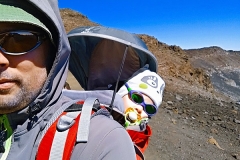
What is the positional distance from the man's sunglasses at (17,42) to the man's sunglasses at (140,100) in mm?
1344

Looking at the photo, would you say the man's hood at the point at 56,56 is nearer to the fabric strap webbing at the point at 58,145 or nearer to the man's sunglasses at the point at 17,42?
the man's sunglasses at the point at 17,42

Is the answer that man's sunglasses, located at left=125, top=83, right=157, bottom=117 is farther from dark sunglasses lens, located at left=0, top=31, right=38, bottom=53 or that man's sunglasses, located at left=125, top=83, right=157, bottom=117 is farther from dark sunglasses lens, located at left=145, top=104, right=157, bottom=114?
dark sunglasses lens, located at left=0, top=31, right=38, bottom=53

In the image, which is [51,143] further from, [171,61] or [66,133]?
[171,61]

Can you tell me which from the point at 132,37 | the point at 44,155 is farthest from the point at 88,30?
the point at 44,155

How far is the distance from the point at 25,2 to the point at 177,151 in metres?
6.50

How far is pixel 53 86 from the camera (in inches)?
57.9

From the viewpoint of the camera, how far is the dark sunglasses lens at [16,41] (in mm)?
1311

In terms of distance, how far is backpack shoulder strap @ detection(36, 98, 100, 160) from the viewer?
113 cm

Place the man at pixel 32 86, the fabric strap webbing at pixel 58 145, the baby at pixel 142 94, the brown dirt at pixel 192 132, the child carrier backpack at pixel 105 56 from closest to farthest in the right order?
the fabric strap webbing at pixel 58 145
the man at pixel 32 86
the child carrier backpack at pixel 105 56
the baby at pixel 142 94
the brown dirt at pixel 192 132

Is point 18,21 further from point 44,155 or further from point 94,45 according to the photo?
point 94,45

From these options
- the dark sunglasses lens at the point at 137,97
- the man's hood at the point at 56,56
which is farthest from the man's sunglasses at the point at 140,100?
the man's hood at the point at 56,56

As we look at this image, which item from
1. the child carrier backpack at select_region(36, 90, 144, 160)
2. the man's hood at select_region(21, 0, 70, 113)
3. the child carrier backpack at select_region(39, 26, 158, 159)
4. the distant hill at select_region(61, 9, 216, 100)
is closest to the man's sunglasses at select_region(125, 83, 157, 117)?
the child carrier backpack at select_region(39, 26, 158, 159)

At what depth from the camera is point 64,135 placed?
3.85 ft

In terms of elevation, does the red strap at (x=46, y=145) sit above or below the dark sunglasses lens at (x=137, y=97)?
above
